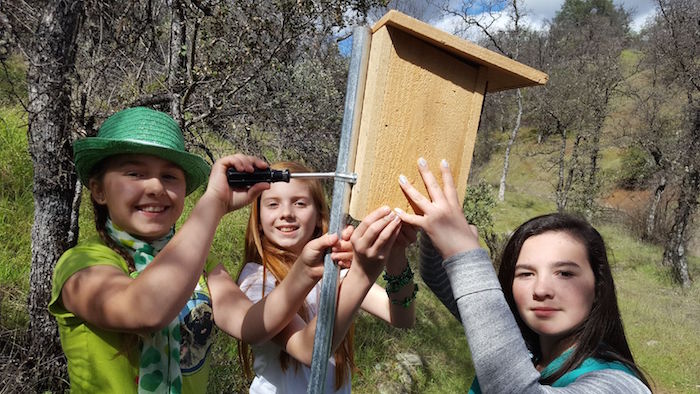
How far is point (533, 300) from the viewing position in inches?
54.2

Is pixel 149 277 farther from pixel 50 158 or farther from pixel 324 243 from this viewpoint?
pixel 50 158

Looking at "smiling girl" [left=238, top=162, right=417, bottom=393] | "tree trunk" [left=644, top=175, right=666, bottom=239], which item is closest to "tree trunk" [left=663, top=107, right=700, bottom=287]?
"tree trunk" [left=644, top=175, right=666, bottom=239]

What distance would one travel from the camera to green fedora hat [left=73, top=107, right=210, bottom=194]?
1443mm

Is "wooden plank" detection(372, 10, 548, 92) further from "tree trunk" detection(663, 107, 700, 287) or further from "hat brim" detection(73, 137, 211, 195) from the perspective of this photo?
"tree trunk" detection(663, 107, 700, 287)

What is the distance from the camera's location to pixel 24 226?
3.79 metres

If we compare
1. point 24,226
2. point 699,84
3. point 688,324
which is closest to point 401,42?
point 24,226

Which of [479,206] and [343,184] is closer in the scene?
A: [343,184]

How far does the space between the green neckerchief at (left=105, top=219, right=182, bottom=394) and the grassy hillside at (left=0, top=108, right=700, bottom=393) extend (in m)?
0.38

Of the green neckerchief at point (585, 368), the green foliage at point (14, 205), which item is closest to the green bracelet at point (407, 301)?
the green neckerchief at point (585, 368)

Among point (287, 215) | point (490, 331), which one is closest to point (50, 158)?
point (287, 215)

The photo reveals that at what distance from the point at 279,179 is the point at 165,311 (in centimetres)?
44

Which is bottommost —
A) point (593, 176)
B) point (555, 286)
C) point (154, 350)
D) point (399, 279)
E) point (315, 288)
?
point (154, 350)

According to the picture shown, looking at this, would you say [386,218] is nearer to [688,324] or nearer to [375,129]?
[375,129]

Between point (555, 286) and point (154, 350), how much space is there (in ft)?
3.93
